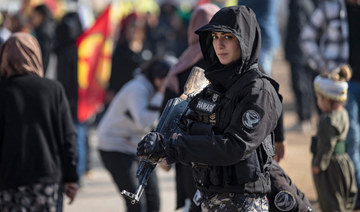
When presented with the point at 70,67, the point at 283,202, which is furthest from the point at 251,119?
the point at 70,67

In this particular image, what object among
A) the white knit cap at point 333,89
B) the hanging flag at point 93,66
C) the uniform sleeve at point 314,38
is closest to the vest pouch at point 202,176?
the white knit cap at point 333,89

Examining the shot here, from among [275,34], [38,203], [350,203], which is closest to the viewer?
[38,203]

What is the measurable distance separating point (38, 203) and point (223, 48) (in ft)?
6.25

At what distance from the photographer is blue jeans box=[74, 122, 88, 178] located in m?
8.84

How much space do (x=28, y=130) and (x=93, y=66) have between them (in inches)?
190

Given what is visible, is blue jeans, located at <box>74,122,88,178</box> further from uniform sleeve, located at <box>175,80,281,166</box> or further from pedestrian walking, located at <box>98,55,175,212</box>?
uniform sleeve, located at <box>175,80,281,166</box>

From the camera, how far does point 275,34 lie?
6.91 meters

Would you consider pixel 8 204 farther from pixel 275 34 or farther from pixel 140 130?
pixel 275 34

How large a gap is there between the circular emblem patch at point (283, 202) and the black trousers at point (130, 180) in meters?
2.17

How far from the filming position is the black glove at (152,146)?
368 cm

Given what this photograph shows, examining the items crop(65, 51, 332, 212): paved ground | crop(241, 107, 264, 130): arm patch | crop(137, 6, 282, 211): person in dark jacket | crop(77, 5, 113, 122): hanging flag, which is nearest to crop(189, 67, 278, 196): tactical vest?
crop(137, 6, 282, 211): person in dark jacket

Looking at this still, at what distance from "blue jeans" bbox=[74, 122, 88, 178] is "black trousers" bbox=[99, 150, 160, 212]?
2525 mm

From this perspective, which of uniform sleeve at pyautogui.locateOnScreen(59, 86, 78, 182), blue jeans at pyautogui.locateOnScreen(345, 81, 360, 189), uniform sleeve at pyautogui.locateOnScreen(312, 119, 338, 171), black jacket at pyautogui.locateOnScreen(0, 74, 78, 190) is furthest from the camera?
blue jeans at pyautogui.locateOnScreen(345, 81, 360, 189)

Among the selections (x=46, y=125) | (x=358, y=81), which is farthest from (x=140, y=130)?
(x=358, y=81)
